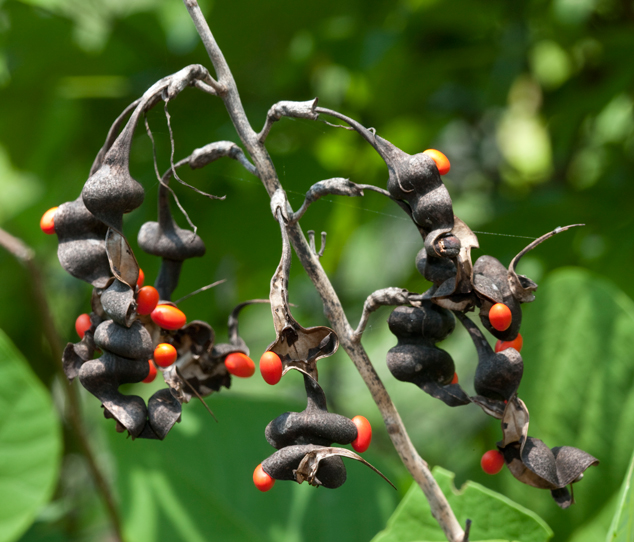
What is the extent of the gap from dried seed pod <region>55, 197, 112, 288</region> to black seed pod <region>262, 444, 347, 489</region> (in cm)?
25

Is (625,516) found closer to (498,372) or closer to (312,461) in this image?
(498,372)

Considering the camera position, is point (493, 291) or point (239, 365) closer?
point (493, 291)

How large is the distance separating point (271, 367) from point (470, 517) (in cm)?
44

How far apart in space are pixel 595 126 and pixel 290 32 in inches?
35.4

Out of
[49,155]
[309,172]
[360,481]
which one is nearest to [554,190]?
[309,172]

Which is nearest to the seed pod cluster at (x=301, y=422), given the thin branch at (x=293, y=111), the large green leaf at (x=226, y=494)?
the thin branch at (x=293, y=111)

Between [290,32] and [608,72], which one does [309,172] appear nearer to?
[290,32]

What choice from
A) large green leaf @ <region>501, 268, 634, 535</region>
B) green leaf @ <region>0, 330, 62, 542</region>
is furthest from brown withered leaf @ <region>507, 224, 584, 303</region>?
green leaf @ <region>0, 330, 62, 542</region>

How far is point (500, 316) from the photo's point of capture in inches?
24.2

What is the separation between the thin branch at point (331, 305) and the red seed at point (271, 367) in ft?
0.37

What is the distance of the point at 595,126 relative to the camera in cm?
187

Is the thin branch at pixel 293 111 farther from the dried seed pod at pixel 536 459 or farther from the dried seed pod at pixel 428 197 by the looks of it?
the dried seed pod at pixel 536 459

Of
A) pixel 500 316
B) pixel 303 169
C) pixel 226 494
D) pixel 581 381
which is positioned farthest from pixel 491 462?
pixel 303 169

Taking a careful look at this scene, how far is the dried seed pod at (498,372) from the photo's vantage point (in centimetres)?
64
